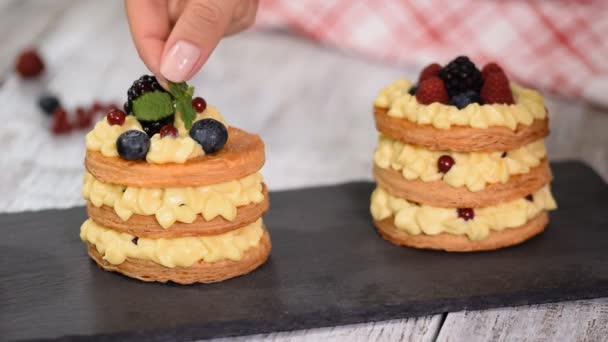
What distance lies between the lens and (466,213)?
128 inches

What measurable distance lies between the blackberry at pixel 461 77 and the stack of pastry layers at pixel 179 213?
72 cm

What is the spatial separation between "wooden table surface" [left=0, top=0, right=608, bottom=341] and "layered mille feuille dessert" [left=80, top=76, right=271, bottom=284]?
1.32 feet

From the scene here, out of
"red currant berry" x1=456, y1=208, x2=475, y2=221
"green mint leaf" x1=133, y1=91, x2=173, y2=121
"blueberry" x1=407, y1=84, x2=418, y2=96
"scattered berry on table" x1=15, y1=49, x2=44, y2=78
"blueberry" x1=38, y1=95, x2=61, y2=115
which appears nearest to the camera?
"green mint leaf" x1=133, y1=91, x2=173, y2=121

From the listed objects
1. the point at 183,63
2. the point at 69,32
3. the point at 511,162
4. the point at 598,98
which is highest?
the point at 183,63

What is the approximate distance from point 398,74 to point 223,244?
3.00 metres

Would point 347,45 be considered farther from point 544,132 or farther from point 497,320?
point 497,320

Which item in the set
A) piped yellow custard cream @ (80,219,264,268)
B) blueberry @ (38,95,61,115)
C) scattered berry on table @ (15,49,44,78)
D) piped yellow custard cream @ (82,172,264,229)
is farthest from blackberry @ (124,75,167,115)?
scattered berry on table @ (15,49,44,78)

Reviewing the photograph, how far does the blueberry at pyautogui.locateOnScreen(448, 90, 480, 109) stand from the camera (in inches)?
126

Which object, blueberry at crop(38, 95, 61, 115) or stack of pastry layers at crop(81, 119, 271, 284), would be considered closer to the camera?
stack of pastry layers at crop(81, 119, 271, 284)

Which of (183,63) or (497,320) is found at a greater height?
(183,63)

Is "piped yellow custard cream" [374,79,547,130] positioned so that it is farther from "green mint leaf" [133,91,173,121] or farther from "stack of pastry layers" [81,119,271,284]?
"green mint leaf" [133,91,173,121]

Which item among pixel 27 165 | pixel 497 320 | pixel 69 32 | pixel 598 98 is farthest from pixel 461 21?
pixel 497 320

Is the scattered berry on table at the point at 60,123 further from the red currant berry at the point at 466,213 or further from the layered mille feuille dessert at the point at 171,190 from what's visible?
the red currant berry at the point at 466,213

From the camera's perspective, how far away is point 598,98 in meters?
5.19
